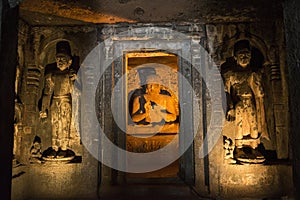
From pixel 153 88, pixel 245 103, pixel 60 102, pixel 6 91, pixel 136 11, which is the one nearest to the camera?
pixel 6 91

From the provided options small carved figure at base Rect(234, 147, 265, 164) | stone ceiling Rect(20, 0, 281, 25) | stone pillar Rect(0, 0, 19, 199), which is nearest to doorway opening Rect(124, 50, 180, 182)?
stone ceiling Rect(20, 0, 281, 25)

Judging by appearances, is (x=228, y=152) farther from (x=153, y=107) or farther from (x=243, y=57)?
(x=153, y=107)

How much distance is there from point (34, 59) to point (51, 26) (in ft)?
2.33

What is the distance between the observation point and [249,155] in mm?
5012

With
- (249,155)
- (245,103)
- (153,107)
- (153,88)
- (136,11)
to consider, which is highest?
(136,11)

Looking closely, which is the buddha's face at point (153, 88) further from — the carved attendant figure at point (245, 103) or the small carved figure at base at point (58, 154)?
the small carved figure at base at point (58, 154)

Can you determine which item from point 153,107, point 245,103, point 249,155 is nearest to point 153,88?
point 153,107

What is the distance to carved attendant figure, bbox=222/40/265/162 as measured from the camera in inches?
201

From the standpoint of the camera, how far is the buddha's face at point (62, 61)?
538 centimetres

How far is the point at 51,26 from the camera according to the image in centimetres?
559

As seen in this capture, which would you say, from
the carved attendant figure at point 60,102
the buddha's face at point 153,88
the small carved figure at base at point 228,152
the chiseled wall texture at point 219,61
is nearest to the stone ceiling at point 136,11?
the chiseled wall texture at point 219,61

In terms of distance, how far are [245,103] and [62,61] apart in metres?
3.40

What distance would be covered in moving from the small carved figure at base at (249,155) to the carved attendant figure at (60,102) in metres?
2.94

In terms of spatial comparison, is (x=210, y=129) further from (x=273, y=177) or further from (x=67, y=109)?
(x=67, y=109)
